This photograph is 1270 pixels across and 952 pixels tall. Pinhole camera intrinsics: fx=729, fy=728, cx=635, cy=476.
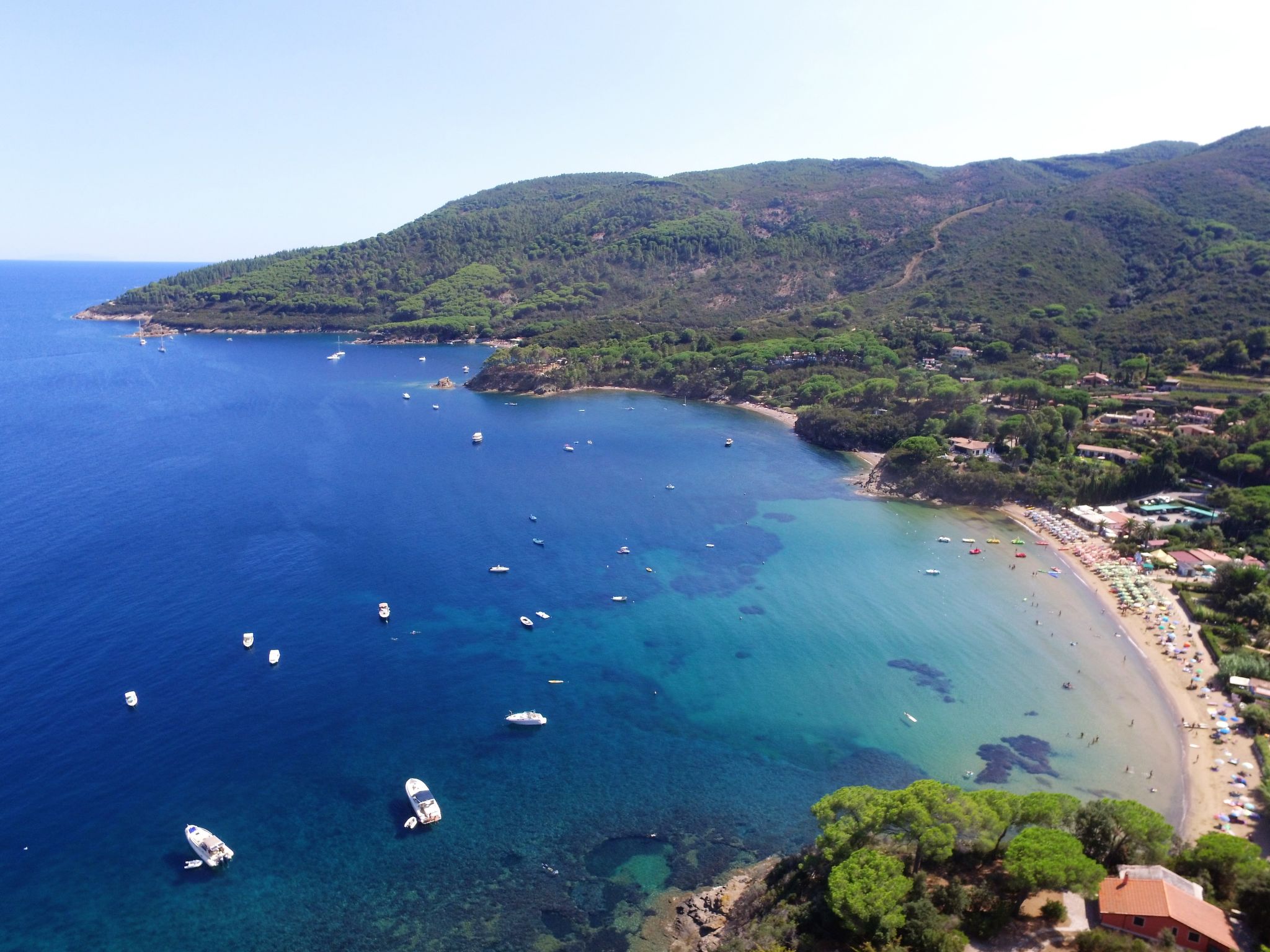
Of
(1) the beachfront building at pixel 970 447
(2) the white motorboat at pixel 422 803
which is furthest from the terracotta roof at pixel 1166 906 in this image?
(1) the beachfront building at pixel 970 447

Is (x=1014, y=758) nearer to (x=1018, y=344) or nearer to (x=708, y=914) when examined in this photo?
(x=708, y=914)

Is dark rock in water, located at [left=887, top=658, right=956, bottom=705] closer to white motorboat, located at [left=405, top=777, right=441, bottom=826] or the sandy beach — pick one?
the sandy beach

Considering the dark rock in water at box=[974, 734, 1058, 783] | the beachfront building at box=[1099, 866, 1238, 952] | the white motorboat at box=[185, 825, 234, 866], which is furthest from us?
the dark rock in water at box=[974, 734, 1058, 783]

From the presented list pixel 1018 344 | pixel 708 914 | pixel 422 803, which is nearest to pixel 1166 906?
pixel 708 914

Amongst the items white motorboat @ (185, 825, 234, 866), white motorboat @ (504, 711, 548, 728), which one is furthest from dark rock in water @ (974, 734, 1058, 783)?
white motorboat @ (185, 825, 234, 866)

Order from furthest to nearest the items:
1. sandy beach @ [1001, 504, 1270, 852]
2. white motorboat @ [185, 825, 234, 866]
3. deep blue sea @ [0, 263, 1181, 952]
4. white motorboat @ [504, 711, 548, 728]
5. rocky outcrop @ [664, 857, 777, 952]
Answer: white motorboat @ [504, 711, 548, 728]
sandy beach @ [1001, 504, 1270, 852]
white motorboat @ [185, 825, 234, 866]
deep blue sea @ [0, 263, 1181, 952]
rocky outcrop @ [664, 857, 777, 952]
